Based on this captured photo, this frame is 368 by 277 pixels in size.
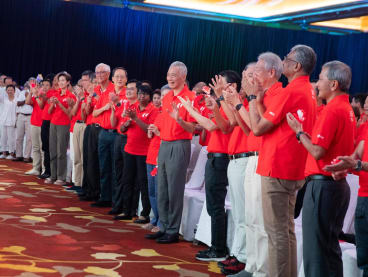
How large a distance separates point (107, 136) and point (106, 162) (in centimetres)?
31

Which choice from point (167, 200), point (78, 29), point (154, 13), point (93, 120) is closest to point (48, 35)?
point (78, 29)

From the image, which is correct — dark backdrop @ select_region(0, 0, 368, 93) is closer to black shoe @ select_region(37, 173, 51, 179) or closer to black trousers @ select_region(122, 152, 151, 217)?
black shoe @ select_region(37, 173, 51, 179)

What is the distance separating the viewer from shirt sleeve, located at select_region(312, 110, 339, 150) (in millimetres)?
2893

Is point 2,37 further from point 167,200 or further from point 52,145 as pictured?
point 167,200

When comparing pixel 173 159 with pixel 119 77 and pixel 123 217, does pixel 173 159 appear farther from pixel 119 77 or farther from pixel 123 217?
pixel 119 77

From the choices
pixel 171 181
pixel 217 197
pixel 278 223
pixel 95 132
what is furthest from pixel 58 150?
pixel 278 223

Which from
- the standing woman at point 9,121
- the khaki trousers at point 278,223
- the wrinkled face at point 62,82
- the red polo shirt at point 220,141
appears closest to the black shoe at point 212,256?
the red polo shirt at point 220,141

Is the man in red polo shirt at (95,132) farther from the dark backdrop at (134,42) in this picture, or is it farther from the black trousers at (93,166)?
the dark backdrop at (134,42)

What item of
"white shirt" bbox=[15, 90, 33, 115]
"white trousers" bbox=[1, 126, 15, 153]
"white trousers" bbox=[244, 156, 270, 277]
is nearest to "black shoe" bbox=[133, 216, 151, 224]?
"white trousers" bbox=[244, 156, 270, 277]

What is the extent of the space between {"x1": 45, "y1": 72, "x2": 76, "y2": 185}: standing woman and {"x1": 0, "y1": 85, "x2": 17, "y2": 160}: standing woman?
294 cm

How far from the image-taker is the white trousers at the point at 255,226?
11.0 feet

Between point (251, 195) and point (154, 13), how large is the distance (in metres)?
11.7

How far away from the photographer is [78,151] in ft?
23.7

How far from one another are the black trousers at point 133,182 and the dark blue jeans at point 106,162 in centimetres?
43
